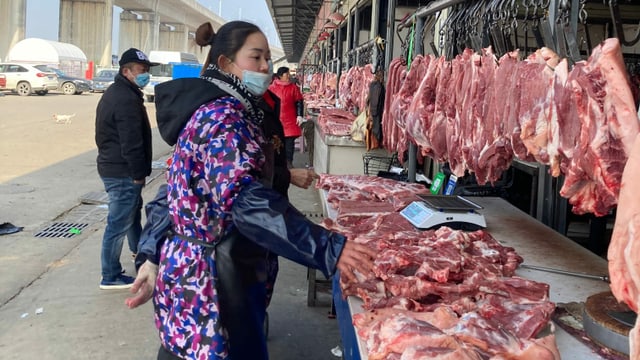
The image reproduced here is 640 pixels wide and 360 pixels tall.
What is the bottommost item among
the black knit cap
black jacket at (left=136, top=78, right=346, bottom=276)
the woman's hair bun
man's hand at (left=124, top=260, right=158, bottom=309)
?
man's hand at (left=124, top=260, right=158, bottom=309)

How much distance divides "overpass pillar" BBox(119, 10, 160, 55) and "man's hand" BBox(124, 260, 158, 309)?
66329mm

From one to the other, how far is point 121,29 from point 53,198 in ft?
A: 218

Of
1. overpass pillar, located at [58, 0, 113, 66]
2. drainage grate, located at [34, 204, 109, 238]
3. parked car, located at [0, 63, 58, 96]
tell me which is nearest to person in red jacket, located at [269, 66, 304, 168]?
drainage grate, located at [34, 204, 109, 238]

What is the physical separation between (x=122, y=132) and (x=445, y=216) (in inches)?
118

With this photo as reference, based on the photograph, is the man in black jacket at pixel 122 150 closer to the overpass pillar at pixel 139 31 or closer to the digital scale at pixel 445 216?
the digital scale at pixel 445 216

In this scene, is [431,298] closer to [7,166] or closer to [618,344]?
[618,344]

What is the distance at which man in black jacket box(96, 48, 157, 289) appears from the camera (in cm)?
537

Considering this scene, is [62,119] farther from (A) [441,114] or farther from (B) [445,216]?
(B) [445,216]

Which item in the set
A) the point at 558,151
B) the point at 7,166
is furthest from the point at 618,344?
the point at 7,166

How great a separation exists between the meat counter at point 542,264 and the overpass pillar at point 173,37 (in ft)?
272

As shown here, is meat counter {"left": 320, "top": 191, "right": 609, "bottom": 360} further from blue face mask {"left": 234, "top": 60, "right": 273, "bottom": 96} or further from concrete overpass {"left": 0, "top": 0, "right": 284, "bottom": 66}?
concrete overpass {"left": 0, "top": 0, "right": 284, "bottom": 66}

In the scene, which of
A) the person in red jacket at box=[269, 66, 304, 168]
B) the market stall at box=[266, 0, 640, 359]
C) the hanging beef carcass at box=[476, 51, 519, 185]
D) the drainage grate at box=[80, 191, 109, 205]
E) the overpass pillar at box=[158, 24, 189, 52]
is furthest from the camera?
the overpass pillar at box=[158, 24, 189, 52]

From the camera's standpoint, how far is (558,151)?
2605mm

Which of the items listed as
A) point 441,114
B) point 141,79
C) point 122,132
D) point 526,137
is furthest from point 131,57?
point 526,137
